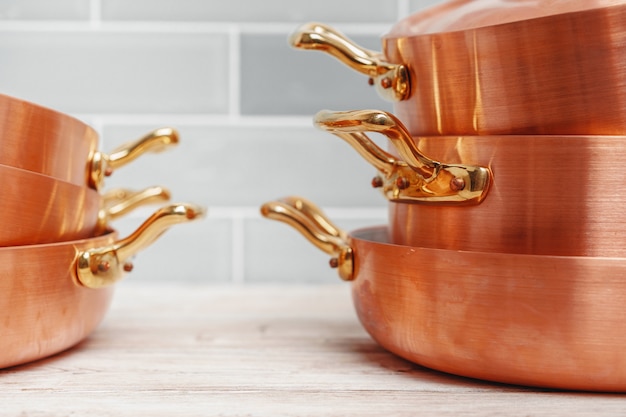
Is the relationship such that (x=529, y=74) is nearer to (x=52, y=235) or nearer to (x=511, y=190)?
(x=511, y=190)

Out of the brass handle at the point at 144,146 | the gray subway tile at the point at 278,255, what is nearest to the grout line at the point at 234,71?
the gray subway tile at the point at 278,255

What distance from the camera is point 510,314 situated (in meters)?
0.46

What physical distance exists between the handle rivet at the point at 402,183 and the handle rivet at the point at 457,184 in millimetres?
54

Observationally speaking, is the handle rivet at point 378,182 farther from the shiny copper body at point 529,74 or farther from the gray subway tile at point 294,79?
the gray subway tile at point 294,79

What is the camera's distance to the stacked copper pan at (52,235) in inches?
19.9

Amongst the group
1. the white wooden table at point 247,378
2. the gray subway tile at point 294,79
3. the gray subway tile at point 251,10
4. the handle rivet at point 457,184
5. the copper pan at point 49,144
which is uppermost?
the gray subway tile at point 251,10

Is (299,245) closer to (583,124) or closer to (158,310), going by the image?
(158,310)

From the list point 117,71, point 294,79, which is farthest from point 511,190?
point 117,71

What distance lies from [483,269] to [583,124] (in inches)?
4.9

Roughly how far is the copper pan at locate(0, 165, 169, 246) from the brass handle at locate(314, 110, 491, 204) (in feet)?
0.70

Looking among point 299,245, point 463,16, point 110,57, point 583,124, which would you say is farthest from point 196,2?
point 583,124

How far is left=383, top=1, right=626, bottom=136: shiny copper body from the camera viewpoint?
0.46 m

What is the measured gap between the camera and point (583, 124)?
0.48 metres

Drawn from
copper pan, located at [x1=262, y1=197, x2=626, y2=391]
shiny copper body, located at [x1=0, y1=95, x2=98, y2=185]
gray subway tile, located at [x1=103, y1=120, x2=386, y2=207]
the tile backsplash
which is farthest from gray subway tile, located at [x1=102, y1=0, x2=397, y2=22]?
copper pan, located at [x1=262, y1=197, x2=626, y2=391]
